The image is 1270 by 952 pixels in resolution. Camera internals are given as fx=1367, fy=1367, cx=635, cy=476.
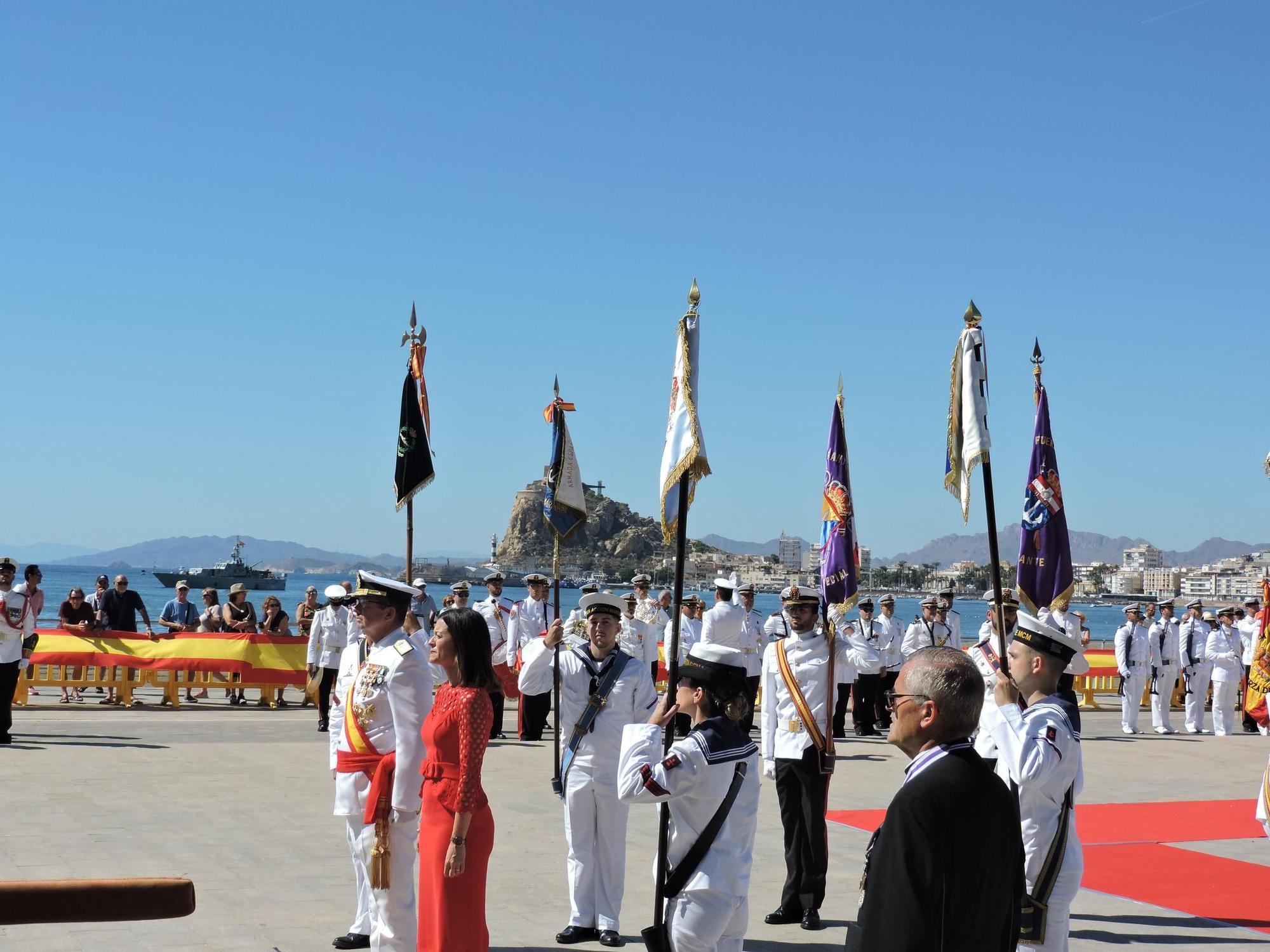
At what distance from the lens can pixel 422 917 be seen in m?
6.50

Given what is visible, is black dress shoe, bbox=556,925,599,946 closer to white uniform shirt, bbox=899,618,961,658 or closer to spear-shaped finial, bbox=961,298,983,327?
spear-shaped finial, bbox=961,298,983,327

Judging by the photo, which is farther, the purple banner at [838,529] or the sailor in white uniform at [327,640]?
the sailor in white uniform at [327,640]

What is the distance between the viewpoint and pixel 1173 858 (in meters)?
10.8

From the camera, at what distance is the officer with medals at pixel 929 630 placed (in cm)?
1983

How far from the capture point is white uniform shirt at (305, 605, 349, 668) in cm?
1736

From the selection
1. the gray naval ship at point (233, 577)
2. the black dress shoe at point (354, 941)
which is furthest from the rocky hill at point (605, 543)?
the black dress shoe at point (354, 941)

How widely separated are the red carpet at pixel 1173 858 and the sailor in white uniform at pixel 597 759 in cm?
365

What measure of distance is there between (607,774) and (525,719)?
9130 mm

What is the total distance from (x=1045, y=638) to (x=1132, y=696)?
16.7 metres

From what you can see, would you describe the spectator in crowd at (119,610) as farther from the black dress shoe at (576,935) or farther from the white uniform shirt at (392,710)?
the white uniform shirt at (392,710)

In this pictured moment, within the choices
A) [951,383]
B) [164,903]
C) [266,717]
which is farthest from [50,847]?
[266,717]

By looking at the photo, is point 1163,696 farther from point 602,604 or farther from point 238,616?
point 602,604

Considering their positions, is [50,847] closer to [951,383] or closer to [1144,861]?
[951,383]

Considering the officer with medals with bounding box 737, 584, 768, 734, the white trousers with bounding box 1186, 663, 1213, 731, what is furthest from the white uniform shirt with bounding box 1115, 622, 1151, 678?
the officer with medals with bounding box 737, 584, 768, 734
